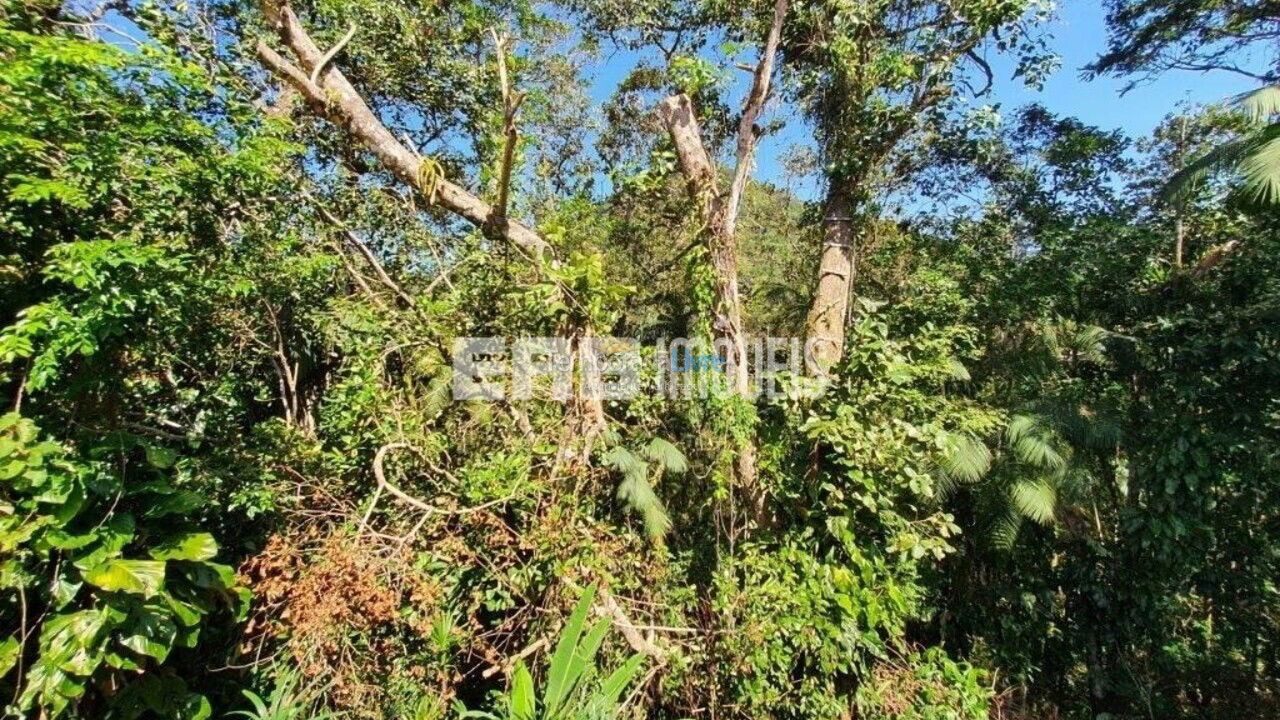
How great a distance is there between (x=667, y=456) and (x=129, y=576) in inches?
122

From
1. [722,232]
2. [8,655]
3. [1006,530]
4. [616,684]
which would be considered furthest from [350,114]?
[1006,530]

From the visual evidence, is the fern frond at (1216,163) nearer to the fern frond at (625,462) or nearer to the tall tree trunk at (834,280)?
the tall tree trunk at (834,280)

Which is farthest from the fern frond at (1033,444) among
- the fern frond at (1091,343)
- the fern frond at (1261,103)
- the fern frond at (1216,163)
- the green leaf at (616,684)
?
the green leaf at (616,684)

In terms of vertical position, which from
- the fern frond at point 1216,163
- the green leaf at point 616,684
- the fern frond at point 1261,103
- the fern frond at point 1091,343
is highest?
the fern frond at point 1261,103

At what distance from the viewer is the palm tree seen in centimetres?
→ 376

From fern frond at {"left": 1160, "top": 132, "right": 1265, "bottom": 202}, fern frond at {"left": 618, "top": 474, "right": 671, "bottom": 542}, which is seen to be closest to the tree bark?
fern frond at {"left": 618, "top": 474, "right": 671, "bottom": 542}

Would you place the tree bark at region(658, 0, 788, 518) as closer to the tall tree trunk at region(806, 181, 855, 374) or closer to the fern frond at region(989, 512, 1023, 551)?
the tall tree trunk at region(806, 181, 855, 374)

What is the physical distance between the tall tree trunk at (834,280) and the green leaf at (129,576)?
409cm

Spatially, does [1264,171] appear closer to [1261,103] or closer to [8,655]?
[1261,103]

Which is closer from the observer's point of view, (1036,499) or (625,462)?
(625,462)

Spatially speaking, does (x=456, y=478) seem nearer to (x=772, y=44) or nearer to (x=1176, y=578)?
(x=772, y=44)

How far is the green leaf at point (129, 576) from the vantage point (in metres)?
2.17

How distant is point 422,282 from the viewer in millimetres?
4488

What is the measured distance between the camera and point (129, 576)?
2.22 metres
